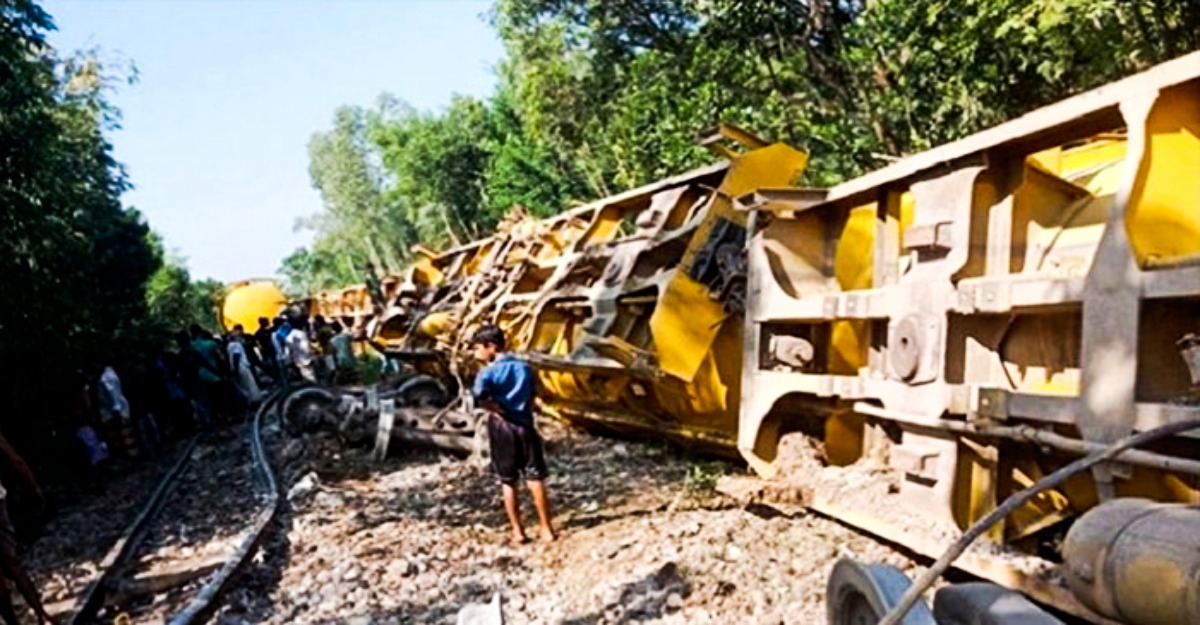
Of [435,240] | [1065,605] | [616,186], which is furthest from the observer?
[435,240]

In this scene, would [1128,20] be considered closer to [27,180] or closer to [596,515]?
[596,515]

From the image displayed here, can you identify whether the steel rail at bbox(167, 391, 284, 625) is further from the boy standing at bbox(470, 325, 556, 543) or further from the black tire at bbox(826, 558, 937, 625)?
the black tire at bbox(826, 558, 937, 625)

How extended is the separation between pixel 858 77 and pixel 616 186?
1590 centimetres

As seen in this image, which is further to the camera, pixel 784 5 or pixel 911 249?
pixel 784 5

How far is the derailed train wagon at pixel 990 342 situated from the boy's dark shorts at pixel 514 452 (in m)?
0.93

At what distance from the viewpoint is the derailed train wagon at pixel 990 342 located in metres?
2.89

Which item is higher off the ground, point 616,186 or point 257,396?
point 616,186

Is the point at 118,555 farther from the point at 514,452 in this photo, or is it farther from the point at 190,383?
the point at 190,383

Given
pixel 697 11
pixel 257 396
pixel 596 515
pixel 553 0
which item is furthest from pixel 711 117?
pixel 596 515

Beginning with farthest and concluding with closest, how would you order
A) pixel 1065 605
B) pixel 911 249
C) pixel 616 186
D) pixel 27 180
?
pixel 616 186, pixel 27 180, pixel 911 249, pixel 1065 605

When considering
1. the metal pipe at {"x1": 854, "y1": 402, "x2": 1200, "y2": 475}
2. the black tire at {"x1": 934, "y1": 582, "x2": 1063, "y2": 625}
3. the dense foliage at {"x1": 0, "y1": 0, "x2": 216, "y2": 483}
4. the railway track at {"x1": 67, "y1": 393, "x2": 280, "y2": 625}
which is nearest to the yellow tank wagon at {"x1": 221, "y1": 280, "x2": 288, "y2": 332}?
the dense foliage at {"x1": 0, "y1": 0, "x2": 216, "y2": 483}

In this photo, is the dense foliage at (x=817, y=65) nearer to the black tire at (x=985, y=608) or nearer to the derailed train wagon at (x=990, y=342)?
the derailed train wagon at (x=990, y=342)

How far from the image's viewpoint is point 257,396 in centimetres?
1712

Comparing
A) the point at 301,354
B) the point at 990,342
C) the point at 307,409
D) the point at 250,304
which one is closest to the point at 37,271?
the point at 307,409
